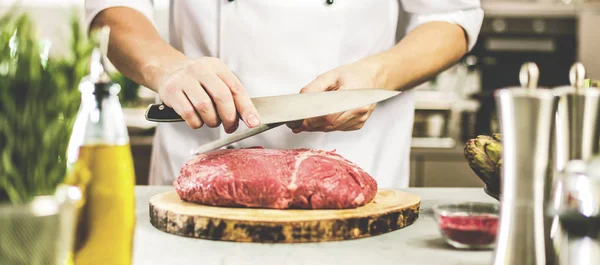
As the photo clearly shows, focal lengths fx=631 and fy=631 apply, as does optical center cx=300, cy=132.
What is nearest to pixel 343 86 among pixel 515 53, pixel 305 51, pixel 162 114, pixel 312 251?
pixel 305 51

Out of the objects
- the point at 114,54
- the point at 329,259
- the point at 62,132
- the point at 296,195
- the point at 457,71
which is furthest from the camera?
the point at 457,71

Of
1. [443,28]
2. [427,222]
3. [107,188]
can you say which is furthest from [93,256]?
[443,28]

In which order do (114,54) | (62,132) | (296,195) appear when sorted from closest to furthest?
(62,132) < (296,195) < (114,54)

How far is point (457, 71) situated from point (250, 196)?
229 cm

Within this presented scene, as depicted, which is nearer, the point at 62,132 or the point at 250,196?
the point at 62,132

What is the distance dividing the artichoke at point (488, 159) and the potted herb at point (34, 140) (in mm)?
614

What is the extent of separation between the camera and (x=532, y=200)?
54cm

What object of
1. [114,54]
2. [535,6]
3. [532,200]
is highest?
[535,6]

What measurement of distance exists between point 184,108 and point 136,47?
30 centimetres

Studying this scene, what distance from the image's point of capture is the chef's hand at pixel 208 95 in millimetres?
999

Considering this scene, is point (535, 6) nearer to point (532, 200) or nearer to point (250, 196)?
point (250, 196)

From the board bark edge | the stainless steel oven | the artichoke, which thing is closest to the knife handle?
the board bark edge

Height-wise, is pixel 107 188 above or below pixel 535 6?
below

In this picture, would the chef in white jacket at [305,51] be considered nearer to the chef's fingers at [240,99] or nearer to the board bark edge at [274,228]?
A: the chef's fingers at [240,99]
